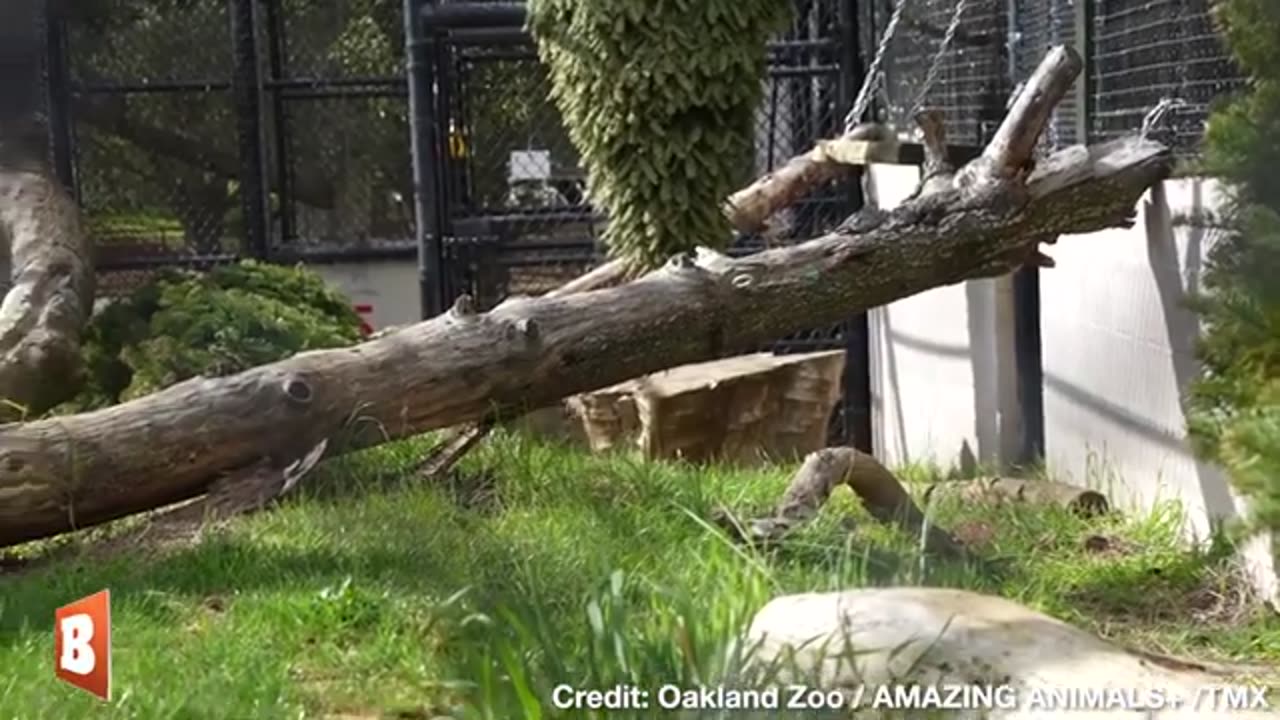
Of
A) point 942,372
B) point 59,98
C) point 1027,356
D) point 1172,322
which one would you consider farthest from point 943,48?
point 59,98

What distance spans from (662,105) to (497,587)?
2.33m

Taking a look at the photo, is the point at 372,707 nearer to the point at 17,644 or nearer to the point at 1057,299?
the point at 17,644

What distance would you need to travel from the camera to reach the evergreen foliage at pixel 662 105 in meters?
5.00

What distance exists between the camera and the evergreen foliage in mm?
5004

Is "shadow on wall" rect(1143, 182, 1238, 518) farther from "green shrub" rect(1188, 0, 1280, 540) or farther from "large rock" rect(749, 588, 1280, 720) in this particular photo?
"large rock" rect(749, 588, 1280, 720)

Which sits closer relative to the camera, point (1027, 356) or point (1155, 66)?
point (1155, 66)

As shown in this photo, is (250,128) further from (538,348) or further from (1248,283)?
(1248,283)

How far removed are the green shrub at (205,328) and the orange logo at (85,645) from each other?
1.56 meters

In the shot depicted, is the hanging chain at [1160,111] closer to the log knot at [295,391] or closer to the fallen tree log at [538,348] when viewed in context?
the fallen tree log at [538,348]

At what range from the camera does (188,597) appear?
134 inches

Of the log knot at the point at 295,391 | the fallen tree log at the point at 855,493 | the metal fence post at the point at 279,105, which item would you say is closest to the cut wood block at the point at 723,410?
the log knot at the point at 295,391

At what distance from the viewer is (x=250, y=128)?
7.03 m

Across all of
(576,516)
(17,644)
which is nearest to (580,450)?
(576,516)

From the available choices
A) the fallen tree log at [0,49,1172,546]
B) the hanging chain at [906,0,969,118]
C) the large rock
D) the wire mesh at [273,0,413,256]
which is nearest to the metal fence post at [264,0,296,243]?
the wire mesh at [273,0,413,256]
